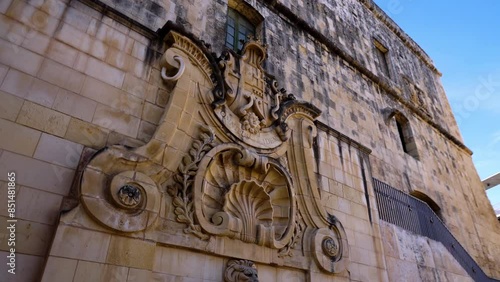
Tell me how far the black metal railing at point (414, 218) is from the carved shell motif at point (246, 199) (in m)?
3.53

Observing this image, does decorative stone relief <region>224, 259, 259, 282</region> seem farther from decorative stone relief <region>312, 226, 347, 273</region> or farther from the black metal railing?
the black metal railing

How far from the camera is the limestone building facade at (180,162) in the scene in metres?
3.69

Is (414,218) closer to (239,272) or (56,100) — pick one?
(239,272)

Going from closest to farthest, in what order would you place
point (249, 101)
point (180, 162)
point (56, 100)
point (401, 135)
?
1. point (56, 100)
2. point (180, 162)
3. point (249, 101)
4. point (401, 135)

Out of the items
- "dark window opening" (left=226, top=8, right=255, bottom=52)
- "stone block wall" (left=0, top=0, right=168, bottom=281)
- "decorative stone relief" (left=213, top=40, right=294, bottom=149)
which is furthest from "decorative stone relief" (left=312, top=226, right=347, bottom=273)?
"dark window opening" (left=226, top=8, right=255, bottom=52)

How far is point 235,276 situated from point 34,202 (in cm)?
260

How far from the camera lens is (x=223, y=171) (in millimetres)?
5375

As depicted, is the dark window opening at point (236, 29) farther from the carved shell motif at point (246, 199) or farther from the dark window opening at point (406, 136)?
the dark window opening at point (406, 136)

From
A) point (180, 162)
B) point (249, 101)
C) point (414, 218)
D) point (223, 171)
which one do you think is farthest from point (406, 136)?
point (180, 162)

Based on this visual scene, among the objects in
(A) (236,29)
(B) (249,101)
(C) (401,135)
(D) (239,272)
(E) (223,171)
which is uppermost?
(C) (401,135)

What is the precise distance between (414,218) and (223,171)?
250 inches

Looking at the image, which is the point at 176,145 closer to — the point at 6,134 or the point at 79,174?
the point at 79,174

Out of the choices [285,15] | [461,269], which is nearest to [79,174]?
[285,15]

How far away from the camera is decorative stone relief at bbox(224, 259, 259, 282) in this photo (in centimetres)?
456
